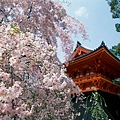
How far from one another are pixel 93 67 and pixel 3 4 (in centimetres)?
674

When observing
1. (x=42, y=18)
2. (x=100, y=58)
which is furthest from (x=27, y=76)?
(x=100, y=58)

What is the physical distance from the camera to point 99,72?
10875 mm

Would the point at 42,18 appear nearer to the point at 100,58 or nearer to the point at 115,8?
the point at 100,58

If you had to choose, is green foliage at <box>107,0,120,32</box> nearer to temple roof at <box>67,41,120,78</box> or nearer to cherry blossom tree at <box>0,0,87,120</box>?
temple roof at <box>67,41,120,78</box>

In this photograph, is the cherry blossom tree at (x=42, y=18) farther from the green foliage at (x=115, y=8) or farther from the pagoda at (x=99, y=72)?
the green foliage at (x=115, y=8)

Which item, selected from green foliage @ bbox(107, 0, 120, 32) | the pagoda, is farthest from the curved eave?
green foliage @ bbox(107, 0, 120, 32)

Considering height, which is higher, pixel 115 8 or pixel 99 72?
pixel 115 8

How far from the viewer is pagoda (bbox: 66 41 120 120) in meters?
10.6

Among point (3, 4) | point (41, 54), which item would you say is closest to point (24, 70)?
point (41, 54)

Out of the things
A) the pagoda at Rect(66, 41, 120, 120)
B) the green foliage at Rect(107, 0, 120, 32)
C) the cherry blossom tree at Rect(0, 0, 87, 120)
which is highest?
the green foliage at Rect(107, 0, 120, 32)

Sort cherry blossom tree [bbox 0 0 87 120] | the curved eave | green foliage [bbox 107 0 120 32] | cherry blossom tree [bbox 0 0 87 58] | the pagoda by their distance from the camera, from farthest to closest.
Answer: green foliage [bbox 107 0 120 32] → the pagoda → the curved eave → cherry blossom tree [bbox 0 0 87 58] → cherry blossom tree [bbox 0 0 87 120]

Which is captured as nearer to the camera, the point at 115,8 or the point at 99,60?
the point at 99,60

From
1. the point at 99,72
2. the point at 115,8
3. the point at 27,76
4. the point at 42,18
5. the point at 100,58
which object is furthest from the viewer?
the point at 115,8

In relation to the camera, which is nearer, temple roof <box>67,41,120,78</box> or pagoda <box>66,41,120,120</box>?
temple roof <box>67,41,120,78</box>
